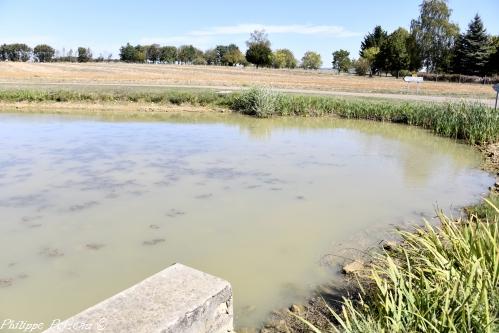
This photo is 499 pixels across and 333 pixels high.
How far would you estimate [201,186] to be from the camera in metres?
8.59

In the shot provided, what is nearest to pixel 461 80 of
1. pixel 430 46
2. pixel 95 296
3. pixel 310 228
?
pixel 430 46

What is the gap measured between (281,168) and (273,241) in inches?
175

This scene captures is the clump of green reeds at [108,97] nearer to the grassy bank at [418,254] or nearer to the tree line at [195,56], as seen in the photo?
the grassy bank at [418,254]

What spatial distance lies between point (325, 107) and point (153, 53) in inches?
3715

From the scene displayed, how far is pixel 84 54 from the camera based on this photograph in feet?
323

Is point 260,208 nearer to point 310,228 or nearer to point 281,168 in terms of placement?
point 310,228

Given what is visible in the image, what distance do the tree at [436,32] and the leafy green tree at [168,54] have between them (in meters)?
59.5

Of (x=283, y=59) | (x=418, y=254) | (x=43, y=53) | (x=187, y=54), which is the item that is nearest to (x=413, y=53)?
(x=283, y=59)

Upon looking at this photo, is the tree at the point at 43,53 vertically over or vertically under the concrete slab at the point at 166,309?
over

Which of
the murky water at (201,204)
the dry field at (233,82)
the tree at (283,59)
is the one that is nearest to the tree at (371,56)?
the dry field at (233,82)

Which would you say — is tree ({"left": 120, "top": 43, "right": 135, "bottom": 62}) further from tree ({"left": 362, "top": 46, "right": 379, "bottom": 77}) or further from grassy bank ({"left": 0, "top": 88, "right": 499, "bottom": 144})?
grassy bank ({"left": 0, "top": 88, "right": 499, "bottom": 144})

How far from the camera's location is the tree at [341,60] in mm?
77812

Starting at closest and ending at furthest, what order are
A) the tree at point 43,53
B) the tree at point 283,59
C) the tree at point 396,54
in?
the tree at point 396,54 < the tree at point 283,59 < the tree at point 43,53

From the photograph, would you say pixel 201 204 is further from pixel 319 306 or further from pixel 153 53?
pixel 153 53
